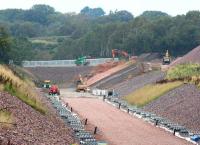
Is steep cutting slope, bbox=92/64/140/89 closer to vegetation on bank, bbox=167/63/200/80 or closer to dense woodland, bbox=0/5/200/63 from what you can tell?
dense woodland, bbox=0/5/200/63

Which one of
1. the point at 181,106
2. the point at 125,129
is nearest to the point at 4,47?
the point at 181,106

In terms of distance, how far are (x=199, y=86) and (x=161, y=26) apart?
246 ft

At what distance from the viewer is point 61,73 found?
386 ft

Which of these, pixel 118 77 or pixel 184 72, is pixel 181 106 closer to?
pixel 184 72

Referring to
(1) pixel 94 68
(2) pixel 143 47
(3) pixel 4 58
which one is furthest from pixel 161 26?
(3) pixel 4 58

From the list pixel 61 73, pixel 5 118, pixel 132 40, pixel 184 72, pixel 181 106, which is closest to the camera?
pixel 5 118

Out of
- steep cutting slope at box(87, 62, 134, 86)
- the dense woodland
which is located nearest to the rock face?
the dense woodland

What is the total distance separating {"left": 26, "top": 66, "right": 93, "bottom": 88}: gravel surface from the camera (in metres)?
113

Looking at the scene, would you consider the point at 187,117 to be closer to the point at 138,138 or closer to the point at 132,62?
the point at 138,138

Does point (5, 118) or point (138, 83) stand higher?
point (5, 118)

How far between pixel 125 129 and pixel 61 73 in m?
78.3

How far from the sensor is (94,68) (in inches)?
4545

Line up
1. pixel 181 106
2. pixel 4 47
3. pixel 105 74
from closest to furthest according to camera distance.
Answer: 1. pixel 181 106
2. pixel 4 47
3. pixel 105 74

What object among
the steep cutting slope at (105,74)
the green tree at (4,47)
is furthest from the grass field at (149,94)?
the steep cutting slope at (105,74)
